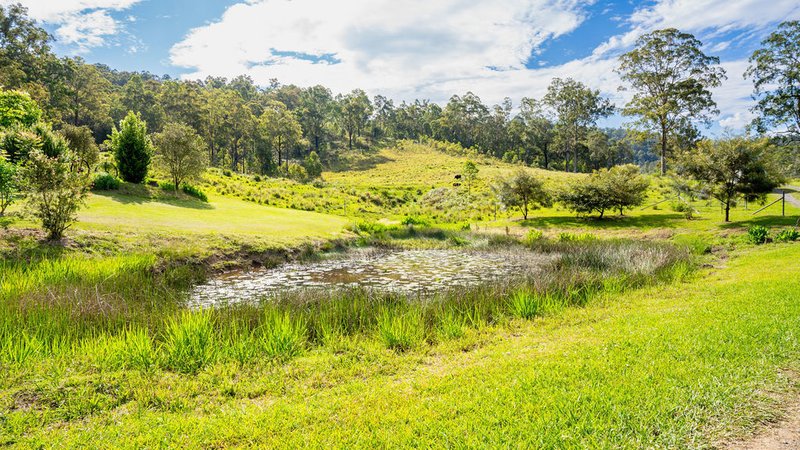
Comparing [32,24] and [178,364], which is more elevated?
[32,24]

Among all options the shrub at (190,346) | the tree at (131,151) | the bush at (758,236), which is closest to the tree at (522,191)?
the bush at (758,236)

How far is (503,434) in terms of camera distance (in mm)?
3652

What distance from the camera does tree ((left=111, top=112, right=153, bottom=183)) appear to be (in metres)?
27.8

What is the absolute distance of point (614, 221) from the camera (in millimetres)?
25906

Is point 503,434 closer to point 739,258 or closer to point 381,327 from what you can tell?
point 381,327

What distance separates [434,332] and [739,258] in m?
13.5

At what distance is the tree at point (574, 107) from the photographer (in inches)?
2948

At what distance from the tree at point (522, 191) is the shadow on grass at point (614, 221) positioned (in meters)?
1.66

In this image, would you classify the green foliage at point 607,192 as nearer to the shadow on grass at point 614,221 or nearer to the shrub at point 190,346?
the shadow on grass at point 614,221

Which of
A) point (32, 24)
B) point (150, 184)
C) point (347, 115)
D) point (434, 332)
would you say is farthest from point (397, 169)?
point (434, 332)

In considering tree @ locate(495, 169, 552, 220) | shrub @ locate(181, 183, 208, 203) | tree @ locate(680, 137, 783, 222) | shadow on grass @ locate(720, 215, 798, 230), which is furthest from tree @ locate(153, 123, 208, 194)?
shadow on grass @ locate(720, 215, 798, 230)

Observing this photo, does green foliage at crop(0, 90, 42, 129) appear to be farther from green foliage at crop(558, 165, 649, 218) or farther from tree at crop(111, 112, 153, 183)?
green foliage at crop(558, 165, 649, 218)

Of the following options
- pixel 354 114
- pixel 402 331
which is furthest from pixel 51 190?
pixel 354 114

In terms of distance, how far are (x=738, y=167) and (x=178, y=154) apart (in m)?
36.0
